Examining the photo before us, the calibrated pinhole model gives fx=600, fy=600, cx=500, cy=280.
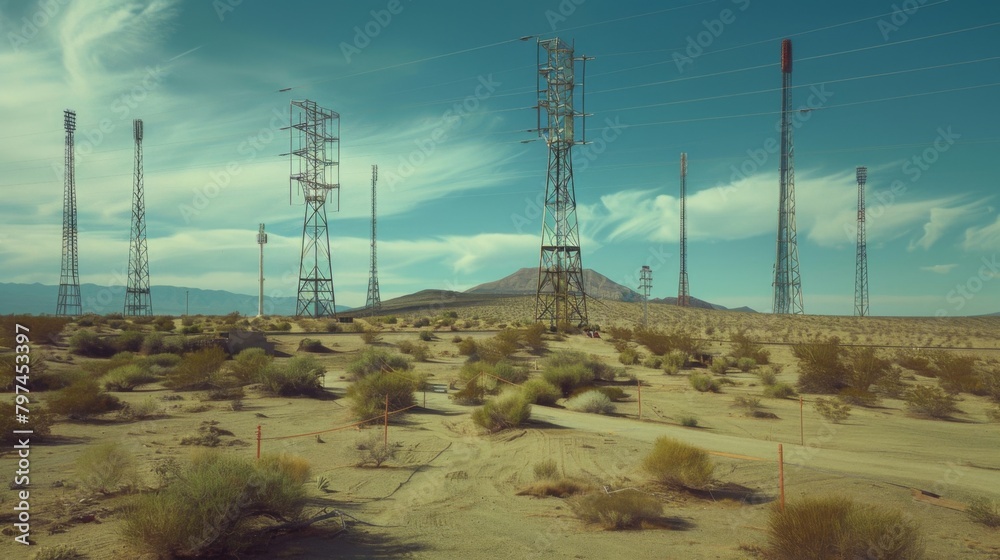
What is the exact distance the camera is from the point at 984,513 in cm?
1023

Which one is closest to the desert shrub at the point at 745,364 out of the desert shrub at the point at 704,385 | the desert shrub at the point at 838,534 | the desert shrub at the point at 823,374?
the desert shrub at the point at 823,374

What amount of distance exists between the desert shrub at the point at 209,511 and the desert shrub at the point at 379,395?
34.7ft

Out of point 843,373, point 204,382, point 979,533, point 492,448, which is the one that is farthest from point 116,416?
point 843,373

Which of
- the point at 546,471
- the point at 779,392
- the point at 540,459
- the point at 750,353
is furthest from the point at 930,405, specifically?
the point at 750,353

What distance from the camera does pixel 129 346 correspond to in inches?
1435

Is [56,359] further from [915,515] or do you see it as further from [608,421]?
[915,515]

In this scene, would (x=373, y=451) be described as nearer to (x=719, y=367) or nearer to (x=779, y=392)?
(x=779, y=392)

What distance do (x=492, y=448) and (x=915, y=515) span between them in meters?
9.32

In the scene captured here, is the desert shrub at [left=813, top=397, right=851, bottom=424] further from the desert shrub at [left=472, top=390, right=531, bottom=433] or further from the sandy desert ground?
the desert shrub at [left=472, top=390, right=531, bottom=433]

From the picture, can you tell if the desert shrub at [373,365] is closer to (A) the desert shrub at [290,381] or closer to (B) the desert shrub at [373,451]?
(A) the desert shrub at [290,381]

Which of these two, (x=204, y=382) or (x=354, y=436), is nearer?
(x=354, y=436)

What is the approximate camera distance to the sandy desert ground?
29.2ft

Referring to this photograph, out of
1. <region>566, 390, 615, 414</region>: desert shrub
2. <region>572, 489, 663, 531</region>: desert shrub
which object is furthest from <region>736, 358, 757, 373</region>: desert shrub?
<region>572, 489, 663, 531</region>: desert shrub

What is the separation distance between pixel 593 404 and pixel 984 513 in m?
13.2
